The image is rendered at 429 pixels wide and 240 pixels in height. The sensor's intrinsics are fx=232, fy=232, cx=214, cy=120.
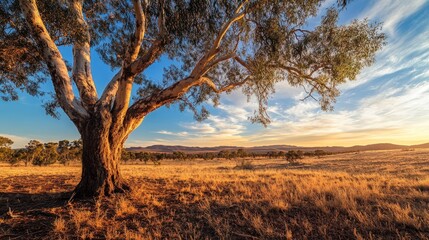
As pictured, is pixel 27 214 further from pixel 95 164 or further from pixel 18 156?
pixel 18 156

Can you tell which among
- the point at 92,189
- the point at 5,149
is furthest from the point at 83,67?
the point at 5,149

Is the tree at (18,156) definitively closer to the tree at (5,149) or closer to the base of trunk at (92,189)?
the tree at (5,149)

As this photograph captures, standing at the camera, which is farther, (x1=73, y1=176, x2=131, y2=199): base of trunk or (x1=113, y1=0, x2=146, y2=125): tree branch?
(x1=113, y1=0, x2=146, y2=125): tree branch

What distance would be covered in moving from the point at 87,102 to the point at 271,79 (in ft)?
23.1

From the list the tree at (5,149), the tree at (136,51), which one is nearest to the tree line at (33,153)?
the tree at (5,149)

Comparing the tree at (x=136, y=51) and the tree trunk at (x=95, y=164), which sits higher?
the tree at (x=136, y=51)

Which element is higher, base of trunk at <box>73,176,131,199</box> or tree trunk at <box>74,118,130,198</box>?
tree trunk at <box>74,118,130,198</box>

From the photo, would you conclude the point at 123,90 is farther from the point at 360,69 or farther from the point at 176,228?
the point at 360,69

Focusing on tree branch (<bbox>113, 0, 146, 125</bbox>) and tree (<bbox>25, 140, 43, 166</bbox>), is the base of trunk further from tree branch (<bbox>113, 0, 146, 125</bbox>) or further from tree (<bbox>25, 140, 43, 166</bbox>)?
tree (<bbox>25, 140, 43, 166</bbox>)

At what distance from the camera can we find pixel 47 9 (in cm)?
821

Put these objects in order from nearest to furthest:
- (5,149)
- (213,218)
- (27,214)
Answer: (213,218) → (27,214) → (5,149)

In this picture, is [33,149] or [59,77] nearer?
[59,77]

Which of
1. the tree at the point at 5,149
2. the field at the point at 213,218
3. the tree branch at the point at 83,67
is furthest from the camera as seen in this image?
Result: the tree at the point at 5,149

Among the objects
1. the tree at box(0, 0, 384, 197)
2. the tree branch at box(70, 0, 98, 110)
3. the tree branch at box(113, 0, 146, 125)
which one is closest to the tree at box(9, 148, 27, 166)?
the tree at box(0, 0, 384, 197)
